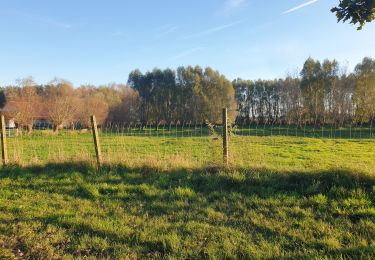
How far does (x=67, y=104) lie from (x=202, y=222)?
168 feet

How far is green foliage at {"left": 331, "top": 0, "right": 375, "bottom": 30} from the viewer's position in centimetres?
563

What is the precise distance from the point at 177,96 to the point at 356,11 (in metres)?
65.4

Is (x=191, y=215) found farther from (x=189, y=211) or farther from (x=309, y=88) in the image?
(x=309, y=88)

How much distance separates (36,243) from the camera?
5031 mm

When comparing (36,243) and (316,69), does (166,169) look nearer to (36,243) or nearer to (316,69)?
(36,243)

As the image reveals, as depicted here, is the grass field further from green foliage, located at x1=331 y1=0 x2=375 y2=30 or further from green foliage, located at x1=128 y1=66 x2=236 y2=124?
green foliage, located at x1=128 y1=66 x2=236 y2=124

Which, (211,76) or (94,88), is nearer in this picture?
(211,76)

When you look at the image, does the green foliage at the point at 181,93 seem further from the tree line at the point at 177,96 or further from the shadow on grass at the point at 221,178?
the shadow on grass at the point at 221,178

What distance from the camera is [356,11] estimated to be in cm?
573

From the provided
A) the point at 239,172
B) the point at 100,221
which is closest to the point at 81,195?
the point at 100,221

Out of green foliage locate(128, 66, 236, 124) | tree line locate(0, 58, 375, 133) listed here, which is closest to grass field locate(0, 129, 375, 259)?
tree line locate(0, 58, 375, 133)

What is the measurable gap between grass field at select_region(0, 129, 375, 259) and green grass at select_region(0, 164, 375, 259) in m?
0.02

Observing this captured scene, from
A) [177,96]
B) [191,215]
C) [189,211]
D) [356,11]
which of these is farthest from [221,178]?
[177,96]

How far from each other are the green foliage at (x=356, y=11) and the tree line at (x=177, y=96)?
27.7 meters
